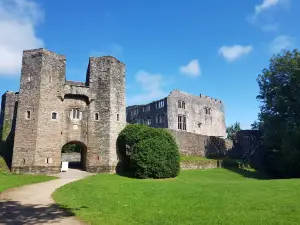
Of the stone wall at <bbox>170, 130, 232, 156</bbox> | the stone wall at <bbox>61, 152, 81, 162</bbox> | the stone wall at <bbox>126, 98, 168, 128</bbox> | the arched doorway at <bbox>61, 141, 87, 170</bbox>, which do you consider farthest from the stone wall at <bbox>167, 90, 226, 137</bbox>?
the stone wall at <bbox>61, 152, 81, 162</bbox>

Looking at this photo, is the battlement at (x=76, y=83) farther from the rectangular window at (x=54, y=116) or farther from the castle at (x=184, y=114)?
the castle at (x=184, y=114)

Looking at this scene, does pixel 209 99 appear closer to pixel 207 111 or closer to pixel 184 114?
pixel 207 111

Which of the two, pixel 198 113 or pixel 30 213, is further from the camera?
pixel 198 113

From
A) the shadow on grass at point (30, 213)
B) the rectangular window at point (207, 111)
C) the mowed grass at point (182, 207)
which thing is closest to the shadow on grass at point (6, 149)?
the mowed grass at point (182, 207)

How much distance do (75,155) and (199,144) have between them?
19.2m

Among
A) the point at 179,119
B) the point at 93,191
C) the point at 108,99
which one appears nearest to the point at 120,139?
the point at 108,99

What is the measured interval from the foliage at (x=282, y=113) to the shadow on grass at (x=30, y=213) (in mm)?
29566

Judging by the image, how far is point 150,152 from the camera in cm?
2936

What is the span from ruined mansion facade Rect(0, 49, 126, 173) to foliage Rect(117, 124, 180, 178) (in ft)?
7.78

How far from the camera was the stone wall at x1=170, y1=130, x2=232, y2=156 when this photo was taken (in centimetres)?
4359

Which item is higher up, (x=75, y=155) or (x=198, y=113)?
(x=198, y=113)

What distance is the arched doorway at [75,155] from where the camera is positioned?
3407cm

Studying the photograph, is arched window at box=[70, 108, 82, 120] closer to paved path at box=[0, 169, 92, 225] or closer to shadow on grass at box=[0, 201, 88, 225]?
paved path at box=[0, 169, 92, 225]

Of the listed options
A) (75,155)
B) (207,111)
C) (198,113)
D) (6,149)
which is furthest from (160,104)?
(6,149)
